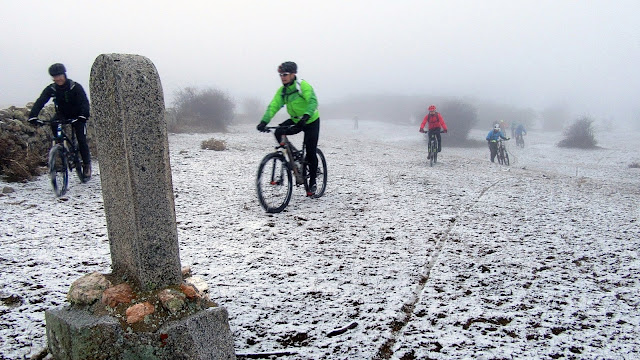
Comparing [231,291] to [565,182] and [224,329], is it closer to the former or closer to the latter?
[224,329]

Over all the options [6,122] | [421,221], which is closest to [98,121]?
[421,221]

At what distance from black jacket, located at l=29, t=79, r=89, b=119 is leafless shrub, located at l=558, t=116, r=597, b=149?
116 feet

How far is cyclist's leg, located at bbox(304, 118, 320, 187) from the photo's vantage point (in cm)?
589

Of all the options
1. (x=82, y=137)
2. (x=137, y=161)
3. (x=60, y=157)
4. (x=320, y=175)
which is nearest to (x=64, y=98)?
(x=82, y=137)

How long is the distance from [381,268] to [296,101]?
2.96 m

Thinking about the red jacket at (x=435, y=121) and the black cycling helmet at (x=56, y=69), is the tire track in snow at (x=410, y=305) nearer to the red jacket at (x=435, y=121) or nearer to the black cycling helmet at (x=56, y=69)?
the black cycling helmet at (x=56, y=69)

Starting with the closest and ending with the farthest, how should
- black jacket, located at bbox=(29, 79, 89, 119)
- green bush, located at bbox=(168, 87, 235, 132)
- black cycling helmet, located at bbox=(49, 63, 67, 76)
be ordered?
black cycling helmet, located at bbox=(49, 63, 67, 76) → black jacket, located at bbox=(29, 79, 89, 119) → green bush, located at bbox=(168, 87, 235, 132)

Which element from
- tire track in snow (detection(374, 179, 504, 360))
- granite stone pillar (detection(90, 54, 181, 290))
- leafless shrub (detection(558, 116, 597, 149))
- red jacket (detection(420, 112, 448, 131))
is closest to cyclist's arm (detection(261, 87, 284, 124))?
tire track in snow (detection(374, 179, 504, 360))

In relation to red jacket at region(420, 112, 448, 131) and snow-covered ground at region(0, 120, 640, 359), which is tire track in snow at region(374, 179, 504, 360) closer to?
snow-covered ground at region(0, 120, 640, 359)

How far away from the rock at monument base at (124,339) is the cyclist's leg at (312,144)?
13.4ft

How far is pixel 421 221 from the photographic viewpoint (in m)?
5.44

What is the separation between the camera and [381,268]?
375 centimetres

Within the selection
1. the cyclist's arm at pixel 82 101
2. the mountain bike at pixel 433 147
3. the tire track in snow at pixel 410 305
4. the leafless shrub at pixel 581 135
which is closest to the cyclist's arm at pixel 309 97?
the tire track in snow at pixel 410 305

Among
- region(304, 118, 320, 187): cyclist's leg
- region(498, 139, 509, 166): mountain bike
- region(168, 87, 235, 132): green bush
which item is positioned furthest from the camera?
region(168, 87, 235, 132): green bush
